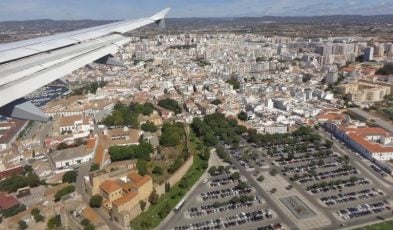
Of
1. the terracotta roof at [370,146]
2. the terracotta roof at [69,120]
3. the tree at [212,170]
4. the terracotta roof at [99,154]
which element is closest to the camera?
the tree at [212,170]

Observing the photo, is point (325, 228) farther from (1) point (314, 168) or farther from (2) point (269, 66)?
(2) point (269, 66)

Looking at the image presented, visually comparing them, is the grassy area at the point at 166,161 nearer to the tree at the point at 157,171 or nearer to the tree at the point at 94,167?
the tree at the point at 157,171

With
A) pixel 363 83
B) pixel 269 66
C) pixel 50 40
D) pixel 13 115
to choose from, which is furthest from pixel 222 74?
pixel 13 115

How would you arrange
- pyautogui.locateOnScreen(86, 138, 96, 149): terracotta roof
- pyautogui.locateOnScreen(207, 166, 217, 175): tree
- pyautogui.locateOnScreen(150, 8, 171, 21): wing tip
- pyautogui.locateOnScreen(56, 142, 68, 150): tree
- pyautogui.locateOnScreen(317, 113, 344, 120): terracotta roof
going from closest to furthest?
pyautogui.locateOnScreen(150, 8, 171, 21): wing tip, pyautogui.locateOnScreen(207, 166, 217, 175): tree, pyautogui.locateOnScreen(86, 138, 96, 149): terracotta roof, pyautogui.locateOnScreen(56, 142, 68, 150): tree, pyautogui.locateOnScreen(317, 113, 344, 120): terracotta roof

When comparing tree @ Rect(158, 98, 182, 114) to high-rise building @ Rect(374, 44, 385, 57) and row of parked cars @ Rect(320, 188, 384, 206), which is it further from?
high-rise building @ Rect(374, 44, 385, 57)

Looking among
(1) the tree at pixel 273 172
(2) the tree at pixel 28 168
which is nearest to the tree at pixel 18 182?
(2) the tree at pixel 28 168

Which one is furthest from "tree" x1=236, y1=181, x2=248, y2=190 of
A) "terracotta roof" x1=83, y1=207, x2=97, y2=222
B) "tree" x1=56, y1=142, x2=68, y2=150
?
"tree" x1=56, y1=142, x2=68, y2=150

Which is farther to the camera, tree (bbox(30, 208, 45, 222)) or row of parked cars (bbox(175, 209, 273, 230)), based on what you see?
row of parked cars (bbox(175, 209, 273, 230))
